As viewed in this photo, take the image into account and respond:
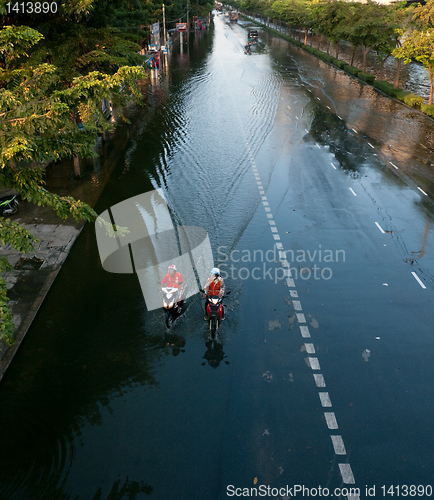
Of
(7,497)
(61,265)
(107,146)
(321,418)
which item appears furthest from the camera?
(107,146)

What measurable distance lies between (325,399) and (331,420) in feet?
1.68

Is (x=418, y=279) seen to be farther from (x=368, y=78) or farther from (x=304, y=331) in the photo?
(x=368, y=78)

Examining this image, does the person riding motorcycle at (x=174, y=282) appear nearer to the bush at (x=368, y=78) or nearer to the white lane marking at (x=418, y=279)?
the white lane marking at (x=418, y=279)

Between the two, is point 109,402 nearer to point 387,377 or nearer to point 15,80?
point 387,377

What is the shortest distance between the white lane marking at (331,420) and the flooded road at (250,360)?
5 centimetres

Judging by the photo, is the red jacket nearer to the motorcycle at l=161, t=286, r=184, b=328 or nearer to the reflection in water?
the motorcycle at l=161, t=286, r=184, b=328

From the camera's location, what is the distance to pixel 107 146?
22641 millimetres

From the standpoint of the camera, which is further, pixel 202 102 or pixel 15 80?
pixel 202 102

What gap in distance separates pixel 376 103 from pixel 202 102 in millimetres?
12870

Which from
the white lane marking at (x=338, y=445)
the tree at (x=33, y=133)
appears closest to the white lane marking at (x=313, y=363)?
the white lane marking at (x=338, y=445)

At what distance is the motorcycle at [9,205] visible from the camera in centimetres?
1514

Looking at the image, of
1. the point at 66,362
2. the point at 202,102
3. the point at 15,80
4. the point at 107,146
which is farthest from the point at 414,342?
the point at 202,102

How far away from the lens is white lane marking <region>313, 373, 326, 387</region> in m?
9.03

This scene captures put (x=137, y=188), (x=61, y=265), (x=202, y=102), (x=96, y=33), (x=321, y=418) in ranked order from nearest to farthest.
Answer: (x=321, y=418), (x=61, y=265), (x=96, y=33), (x=137, y=188), (x=202, y=102)
